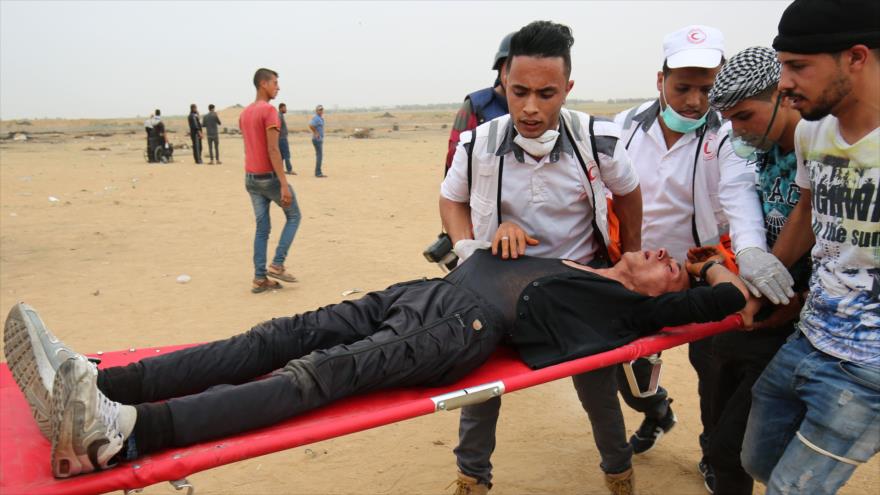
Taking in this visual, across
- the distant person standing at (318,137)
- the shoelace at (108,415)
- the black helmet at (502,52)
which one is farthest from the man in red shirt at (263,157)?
the distant person standing at (318,137)

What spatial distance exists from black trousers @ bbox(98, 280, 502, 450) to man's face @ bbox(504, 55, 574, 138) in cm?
72

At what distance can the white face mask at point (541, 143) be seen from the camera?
2.70 meters

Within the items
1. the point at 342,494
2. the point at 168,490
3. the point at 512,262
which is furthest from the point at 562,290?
the point at 168,490

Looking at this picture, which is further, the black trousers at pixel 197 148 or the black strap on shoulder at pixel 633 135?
the black trousers at pixel 197 148

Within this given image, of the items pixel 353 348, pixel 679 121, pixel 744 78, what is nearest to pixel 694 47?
pixel 679 121

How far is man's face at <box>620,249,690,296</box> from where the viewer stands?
283cm

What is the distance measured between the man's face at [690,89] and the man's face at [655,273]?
62 centimetres

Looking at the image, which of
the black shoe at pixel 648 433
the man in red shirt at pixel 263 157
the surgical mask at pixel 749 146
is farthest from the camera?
the man in red shirt at pixel 263 157

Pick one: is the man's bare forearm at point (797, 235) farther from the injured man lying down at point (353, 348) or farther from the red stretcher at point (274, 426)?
the red stretcher at point (274, 426)

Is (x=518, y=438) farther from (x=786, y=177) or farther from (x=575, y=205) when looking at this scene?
(x=786, y=177)

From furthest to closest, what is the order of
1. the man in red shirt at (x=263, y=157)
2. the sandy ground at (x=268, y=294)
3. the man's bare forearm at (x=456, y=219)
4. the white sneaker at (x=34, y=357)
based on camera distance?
the man in red shirt at (x=263, y=157)
the sandy ground at (x=268, y=294)
the man's bare forearm at (x=456, y=219)
the white sneaker at (x=34, y=357)

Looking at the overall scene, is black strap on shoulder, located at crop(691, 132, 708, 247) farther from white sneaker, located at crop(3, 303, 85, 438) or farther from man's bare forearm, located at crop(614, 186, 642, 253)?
white sneaker, located at crop(3, 303, 85, 438)

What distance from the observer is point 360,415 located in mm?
2098

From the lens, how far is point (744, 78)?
7.72 feet
